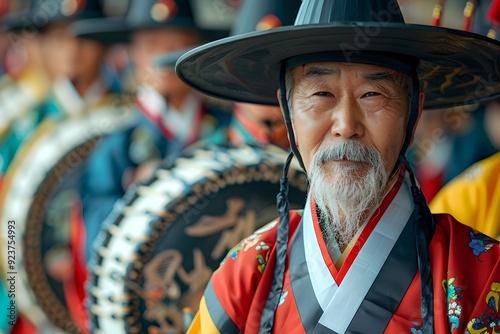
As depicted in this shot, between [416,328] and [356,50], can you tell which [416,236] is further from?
[356,50]

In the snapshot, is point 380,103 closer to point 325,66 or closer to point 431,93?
point 325,66

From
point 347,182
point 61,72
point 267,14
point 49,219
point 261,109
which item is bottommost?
point 49,219

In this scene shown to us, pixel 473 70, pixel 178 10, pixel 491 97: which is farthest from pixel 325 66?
pixel 178 10

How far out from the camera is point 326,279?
6.61 feet

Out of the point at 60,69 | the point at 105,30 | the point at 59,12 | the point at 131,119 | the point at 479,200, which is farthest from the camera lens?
the point at 60,69

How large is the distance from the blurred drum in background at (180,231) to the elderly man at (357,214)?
812 mm

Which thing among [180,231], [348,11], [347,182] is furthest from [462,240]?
[180,231]

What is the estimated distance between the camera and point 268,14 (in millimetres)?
3283

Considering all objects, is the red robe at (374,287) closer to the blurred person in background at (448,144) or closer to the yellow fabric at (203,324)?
the yellow fabric at (203,324)

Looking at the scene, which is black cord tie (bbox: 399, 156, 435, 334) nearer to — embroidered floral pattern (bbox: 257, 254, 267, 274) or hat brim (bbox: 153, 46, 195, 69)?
embroidered floral pattern (bbox: 257, 254, 267, 274)

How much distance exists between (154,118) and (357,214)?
2.58 metres

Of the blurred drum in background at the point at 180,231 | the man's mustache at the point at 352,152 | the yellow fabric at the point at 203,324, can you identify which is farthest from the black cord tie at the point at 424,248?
the blurred drum in background at the point at 180,231

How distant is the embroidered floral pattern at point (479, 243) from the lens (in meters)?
1.97

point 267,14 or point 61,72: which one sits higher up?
point 267,14
